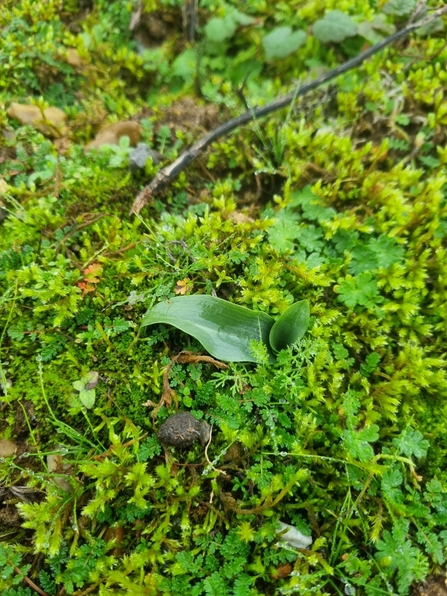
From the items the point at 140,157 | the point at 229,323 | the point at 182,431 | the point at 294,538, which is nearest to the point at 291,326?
the point at 229,323

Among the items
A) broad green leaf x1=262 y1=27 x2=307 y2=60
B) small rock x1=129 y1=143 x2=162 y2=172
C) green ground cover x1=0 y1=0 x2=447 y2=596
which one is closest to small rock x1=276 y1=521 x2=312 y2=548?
green ground cover x1=0 y1=0 x2=447 y2=596

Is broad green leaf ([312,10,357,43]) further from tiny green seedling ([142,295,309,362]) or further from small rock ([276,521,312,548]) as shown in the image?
small rock ([276,521,312,548])

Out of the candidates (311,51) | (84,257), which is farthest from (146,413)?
(311,51)

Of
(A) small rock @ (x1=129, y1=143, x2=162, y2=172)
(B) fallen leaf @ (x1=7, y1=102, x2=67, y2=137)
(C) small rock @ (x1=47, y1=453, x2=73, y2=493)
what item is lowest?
(C) small rock @ (x1=47, y1=453, x2=73, y2=493)

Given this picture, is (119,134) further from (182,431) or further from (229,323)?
(182,431)

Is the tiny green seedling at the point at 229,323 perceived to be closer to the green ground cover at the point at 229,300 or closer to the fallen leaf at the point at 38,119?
the green ground cover at the point at 229,300

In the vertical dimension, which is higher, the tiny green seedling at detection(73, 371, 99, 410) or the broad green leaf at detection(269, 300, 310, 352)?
the broad green leaf at detection(269, 300, 310, 352)
